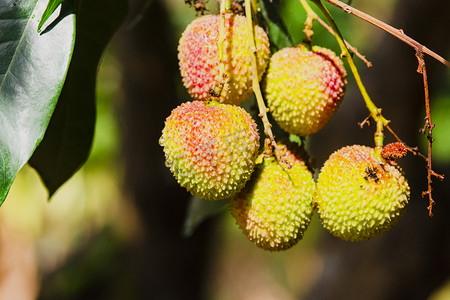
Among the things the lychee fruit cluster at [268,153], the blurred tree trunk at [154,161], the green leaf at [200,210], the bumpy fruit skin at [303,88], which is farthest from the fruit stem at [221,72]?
the blurred tree trunk at [154,161]

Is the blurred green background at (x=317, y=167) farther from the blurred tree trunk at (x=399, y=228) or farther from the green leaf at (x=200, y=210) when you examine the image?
the green leaf at (x=200, y=210)

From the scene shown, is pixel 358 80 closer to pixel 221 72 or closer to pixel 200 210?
pixel 221 72

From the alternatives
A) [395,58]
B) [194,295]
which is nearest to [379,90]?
[395,58]

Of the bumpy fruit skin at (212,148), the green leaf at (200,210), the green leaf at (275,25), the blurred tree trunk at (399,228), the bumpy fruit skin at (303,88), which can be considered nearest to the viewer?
the bumpy fruit skin at (212,148)

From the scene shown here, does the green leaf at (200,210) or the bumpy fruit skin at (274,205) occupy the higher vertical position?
the bumpy fruit skin at (274,205)

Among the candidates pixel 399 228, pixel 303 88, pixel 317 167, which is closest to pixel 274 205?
pixel 303 88

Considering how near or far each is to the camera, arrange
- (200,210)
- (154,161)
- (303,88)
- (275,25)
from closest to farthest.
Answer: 1. (303,88)
2. (275,25)
3. (200,210)
4. (154,161)

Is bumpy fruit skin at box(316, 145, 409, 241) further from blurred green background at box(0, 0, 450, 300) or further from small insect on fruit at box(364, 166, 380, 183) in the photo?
blurred green background at box(0, 0, 450, 300)

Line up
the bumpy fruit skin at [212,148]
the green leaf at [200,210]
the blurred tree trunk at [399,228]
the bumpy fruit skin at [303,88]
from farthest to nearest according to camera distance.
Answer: the blurred tree trunk at [399,228]
the green leaf at [200,210]
the bumpy fruit skin at [303,88]
the bumpy fruit skin at [212,148]
